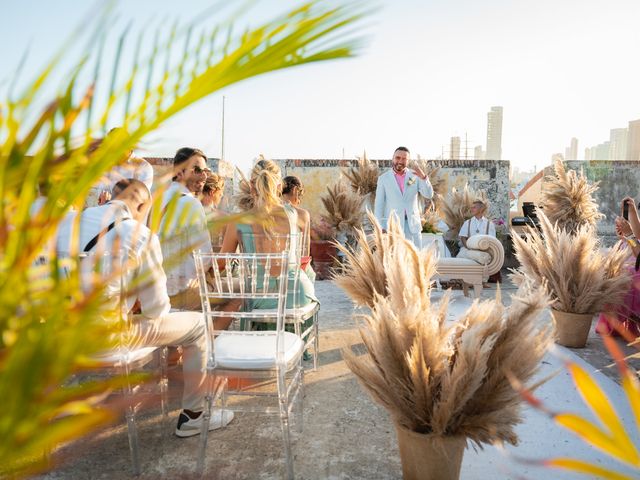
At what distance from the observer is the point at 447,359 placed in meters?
1.70

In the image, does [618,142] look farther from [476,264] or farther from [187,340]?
[187,340]

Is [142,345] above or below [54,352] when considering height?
below

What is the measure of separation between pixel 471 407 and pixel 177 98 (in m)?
1.69

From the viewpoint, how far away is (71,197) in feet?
1.14

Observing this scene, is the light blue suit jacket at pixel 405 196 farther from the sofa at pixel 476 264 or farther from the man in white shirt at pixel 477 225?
the man in white shirt at pixel 477 225

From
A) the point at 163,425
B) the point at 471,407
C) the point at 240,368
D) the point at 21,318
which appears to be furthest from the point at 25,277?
the point at 163,425

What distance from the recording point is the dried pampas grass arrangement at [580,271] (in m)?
3.84

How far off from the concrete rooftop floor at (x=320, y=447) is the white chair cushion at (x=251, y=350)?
0.32 m

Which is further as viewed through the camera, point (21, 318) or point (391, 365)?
point (391, 365)

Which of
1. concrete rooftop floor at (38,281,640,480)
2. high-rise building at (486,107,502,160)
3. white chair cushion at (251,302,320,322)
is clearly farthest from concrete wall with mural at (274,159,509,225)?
high-rise building at (486,107,502,160)

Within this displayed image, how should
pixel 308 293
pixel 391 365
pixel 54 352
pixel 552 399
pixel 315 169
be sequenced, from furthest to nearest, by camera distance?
pixel 315 169, pixel 308 293, pixel 552 399, pixel 391 365, pixel 54 352

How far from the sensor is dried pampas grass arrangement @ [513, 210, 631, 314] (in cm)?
384

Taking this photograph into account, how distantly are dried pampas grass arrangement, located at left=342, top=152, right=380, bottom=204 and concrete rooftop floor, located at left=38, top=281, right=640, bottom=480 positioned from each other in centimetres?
544

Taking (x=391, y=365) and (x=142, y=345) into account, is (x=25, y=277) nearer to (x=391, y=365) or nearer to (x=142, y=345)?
(x=391, y=365)
